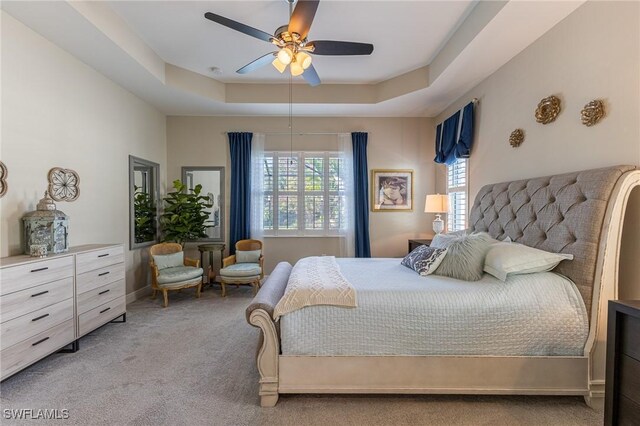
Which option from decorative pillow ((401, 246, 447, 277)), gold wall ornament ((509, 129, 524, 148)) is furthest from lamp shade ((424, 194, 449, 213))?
decorative pillow ((401, 246, 447, 277))

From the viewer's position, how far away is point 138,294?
4297 mm

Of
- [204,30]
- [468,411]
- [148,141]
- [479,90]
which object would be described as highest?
[204,30]

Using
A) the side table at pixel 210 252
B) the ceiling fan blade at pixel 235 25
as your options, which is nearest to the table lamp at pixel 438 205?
the ceiling fan blade at pixel 235 25

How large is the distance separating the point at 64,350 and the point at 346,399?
264 cm

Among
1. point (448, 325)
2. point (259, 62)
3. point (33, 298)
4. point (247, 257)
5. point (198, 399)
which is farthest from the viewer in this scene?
point (247, 257)

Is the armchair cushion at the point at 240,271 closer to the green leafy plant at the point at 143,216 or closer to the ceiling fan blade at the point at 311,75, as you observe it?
the green leafy plant at the point at 143,216

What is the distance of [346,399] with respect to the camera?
2033 mm

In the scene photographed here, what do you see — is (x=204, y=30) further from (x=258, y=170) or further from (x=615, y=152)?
(x=615, y=152)

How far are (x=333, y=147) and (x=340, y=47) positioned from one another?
2571 mm

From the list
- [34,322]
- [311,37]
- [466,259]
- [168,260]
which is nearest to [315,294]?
[466,259]

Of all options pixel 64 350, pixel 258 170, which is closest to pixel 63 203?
pixel 64 350

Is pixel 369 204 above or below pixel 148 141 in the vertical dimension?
below

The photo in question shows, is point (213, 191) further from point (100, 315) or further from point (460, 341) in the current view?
point (460, 341)

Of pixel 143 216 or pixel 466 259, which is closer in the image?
pixel 466 259
